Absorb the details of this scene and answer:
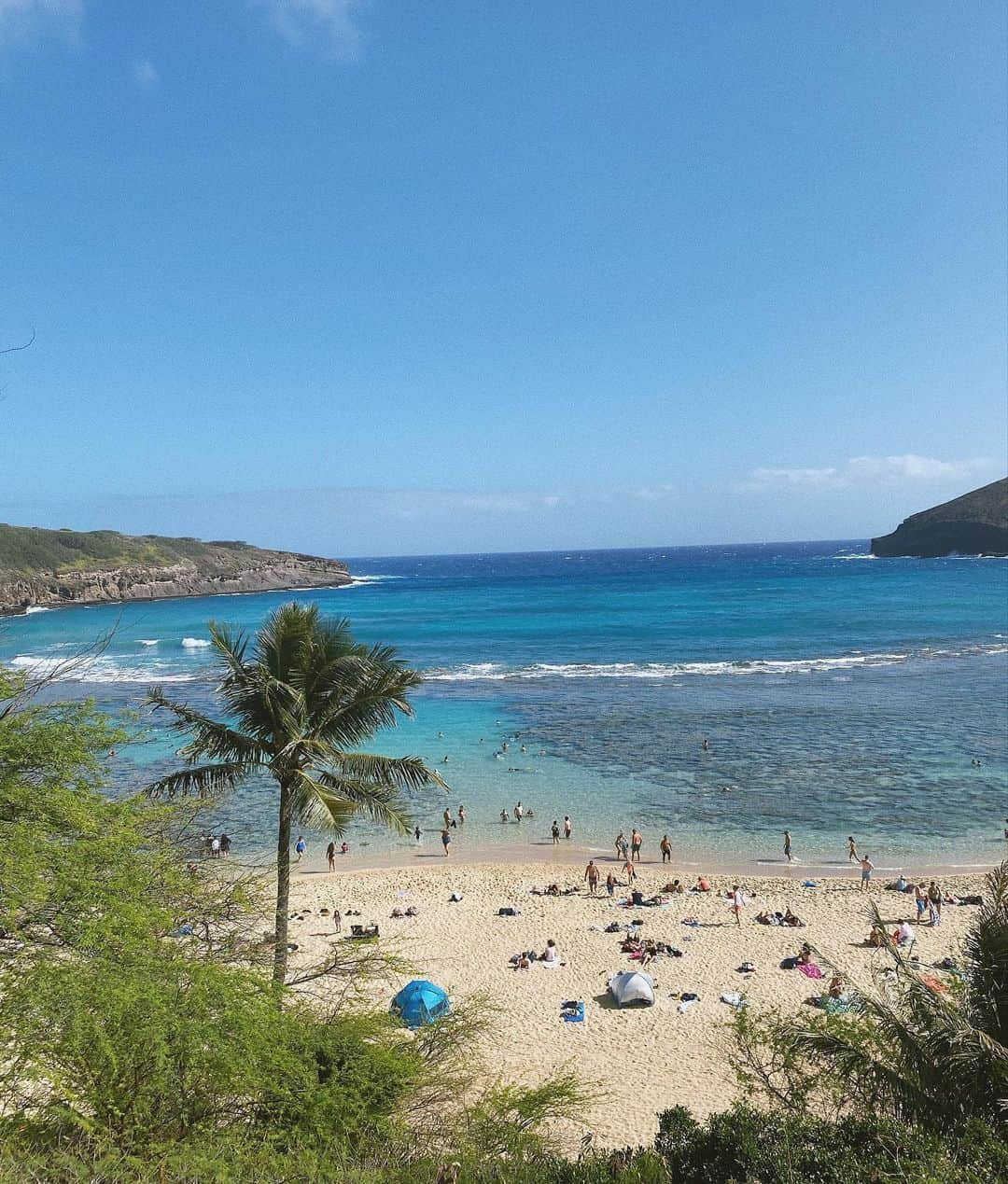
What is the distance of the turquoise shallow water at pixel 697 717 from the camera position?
27141 millimetres

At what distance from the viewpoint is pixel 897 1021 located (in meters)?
8.20

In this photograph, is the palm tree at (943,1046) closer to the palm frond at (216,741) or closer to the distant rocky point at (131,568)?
the palm frond at (216,741)

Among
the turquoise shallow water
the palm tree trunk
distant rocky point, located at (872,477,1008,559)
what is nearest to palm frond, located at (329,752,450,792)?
the palm tree trunk

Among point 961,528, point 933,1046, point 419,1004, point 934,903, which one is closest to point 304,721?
point 419,1004

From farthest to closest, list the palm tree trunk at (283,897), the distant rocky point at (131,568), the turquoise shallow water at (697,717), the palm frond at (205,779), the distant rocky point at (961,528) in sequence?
the distant rocky point at (961,528), the distant rocky point at (131,568), the turquoise shallow water at (697,717), the palm frond at (205,779), the palm tree trunk at (283,897)

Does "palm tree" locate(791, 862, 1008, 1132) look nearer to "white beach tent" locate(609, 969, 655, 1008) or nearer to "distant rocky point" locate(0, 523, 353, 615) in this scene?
"white beach tent" locate(609, 969, 655, 1008)

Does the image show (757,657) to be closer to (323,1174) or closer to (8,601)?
(323,1174)

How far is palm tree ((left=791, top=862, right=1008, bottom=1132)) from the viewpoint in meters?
7.52

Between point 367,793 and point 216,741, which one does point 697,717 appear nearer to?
point 367,793

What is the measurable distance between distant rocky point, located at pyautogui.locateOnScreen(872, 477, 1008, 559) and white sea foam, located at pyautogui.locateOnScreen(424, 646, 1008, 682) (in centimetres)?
11904

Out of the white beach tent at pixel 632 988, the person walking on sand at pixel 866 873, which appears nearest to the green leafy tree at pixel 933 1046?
the white beach tent at pixel 632 988

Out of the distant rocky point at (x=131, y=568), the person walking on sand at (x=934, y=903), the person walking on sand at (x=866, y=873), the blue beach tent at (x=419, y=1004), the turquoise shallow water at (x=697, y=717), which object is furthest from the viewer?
the distant rocky point at (x=131, y=568)

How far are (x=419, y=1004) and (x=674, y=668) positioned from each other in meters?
42.5

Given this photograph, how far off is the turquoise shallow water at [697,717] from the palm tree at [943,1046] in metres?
8.94
